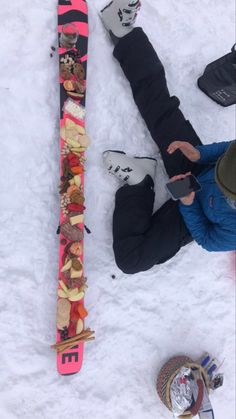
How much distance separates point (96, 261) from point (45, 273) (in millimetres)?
300

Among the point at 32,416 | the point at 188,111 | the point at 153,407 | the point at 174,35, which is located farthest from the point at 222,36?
the point at 32,416

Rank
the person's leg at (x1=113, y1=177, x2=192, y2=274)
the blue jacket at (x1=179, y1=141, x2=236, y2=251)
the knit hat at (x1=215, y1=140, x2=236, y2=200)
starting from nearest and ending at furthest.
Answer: the knit hat at (x1=215, y1=140, x2=236, y2=200) < the blue jacket at (x1=179, y1=141, x2=236, y2=251) < the person's leg at (x1=113, y1=177, x2=192, y2=274)

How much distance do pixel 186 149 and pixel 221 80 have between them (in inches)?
19.8

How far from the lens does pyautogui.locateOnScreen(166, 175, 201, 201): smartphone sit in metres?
2.01

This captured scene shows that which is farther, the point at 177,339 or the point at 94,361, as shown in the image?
the point at 177,339

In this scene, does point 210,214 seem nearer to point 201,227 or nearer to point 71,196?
point 201,227

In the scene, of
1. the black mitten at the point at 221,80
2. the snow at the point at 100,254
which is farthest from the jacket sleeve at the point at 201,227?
the black mitten at the point at 221,80

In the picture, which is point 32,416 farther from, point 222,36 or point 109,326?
point 222,36

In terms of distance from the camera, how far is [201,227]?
2111mm

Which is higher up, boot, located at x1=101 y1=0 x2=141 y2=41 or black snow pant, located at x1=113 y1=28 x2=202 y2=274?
boot, located at x1=101 y1=0 x2=141 y2=41

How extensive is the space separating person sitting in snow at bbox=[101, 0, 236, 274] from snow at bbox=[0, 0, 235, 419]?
4.4 inches

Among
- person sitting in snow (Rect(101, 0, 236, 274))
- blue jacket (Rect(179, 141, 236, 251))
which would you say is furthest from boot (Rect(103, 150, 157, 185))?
blue jacket (Rect(179, 141, 236, 251))

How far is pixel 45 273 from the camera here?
226cm

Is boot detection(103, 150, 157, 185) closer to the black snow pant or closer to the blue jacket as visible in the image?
the black snow pant
